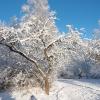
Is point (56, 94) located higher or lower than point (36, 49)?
lower

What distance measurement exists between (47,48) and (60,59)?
1.35m

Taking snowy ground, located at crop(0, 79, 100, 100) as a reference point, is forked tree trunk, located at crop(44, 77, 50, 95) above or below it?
above

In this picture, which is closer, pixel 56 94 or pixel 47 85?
pixel 56 94

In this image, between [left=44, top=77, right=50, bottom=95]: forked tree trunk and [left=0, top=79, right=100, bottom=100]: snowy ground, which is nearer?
[left=0, top=79, right=100, bottom=100]: snowy ground

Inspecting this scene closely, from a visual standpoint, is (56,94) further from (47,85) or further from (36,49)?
(36,49)

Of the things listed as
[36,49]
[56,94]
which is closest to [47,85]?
[56,94]

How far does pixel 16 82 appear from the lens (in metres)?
17.6

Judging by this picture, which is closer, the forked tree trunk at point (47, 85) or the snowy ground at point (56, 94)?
the snowy ground at point (56, 94)

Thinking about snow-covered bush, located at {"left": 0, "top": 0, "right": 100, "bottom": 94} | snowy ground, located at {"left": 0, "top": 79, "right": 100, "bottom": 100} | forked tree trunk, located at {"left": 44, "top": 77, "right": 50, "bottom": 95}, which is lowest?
snowy ground, located at {"left": 0, "top": 79, "right": 100, "bottom": 100}

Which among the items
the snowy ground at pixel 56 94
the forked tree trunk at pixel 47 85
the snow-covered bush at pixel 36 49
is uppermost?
the snow-covered bush at pixel 36 49

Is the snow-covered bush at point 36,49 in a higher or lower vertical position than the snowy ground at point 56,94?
higher

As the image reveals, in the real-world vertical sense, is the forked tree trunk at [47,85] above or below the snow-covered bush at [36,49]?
below

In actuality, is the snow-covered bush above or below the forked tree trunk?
above

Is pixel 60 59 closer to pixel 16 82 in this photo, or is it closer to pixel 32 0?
pixel 16 82
